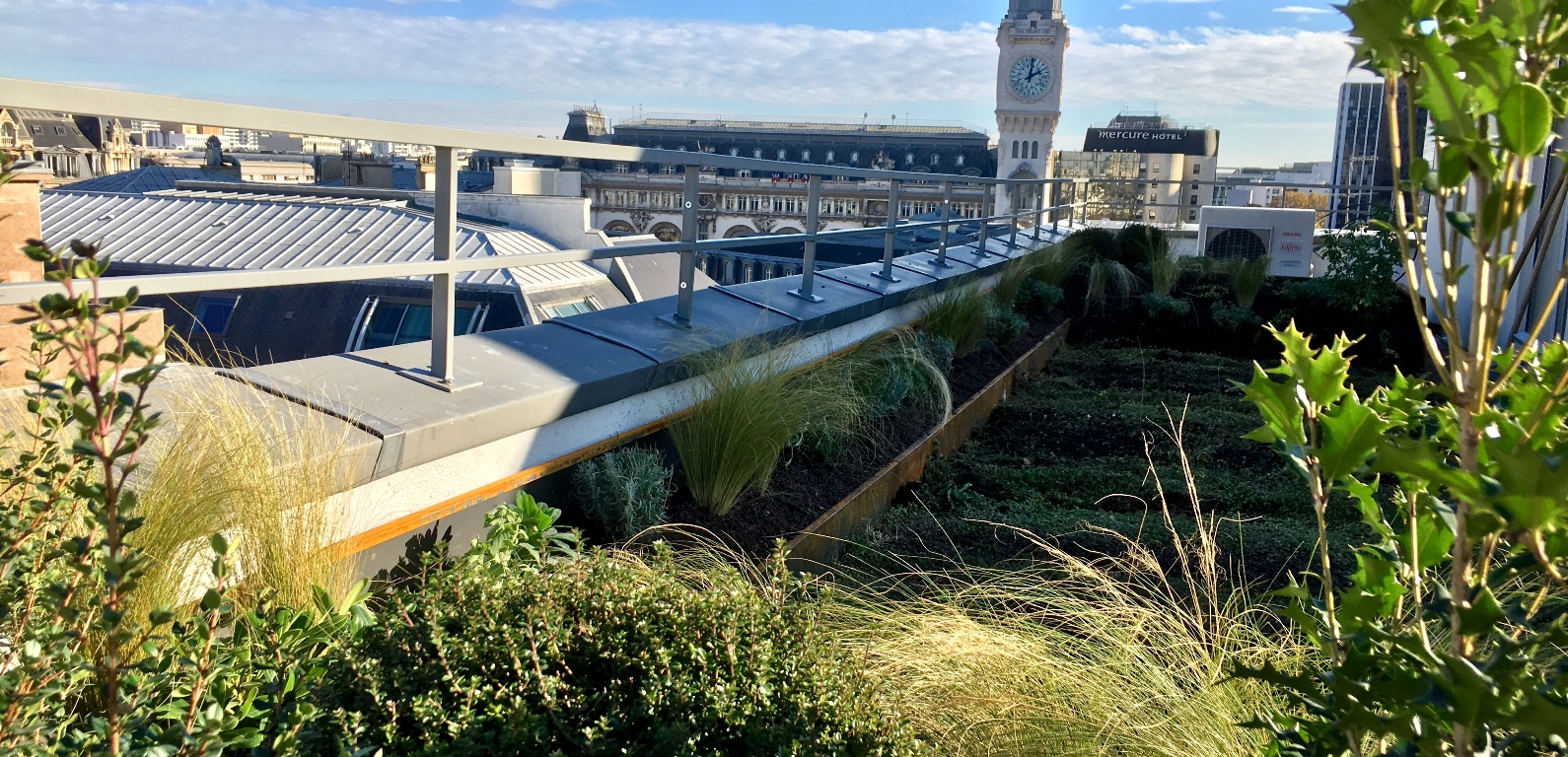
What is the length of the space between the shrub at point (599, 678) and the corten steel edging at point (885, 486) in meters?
0.98

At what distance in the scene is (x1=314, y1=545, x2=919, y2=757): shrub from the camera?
1.58 metres

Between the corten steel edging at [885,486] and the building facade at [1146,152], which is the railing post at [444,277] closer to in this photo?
the corten steel edging at [885,486]

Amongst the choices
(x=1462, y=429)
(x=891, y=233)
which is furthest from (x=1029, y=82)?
(x=1462, y=429)

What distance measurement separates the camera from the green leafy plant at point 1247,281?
9023 millimetres

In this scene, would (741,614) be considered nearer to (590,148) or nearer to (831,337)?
(590,148)

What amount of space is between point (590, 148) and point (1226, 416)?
12.7 ft

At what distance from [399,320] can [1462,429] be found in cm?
3169

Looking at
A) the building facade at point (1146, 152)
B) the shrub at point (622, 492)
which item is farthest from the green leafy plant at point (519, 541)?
the building facade at point (1146, 152)

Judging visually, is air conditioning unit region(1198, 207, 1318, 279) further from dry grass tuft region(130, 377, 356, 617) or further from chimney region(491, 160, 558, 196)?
chimney region(491, 160, 558, 196)

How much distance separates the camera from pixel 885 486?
386 cm

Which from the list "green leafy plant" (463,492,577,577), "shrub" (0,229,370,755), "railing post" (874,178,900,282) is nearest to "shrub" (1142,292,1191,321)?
"railing post" (874,178,900,282)

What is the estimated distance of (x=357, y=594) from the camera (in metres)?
2.07

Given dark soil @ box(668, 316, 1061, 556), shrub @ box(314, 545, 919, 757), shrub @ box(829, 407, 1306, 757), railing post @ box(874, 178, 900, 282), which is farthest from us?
railing post @ box(874, 178, 900, 282)

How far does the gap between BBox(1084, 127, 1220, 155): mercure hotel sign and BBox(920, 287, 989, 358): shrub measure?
323 ft
